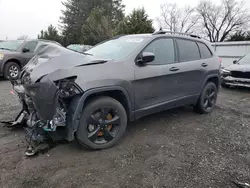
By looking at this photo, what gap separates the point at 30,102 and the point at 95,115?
0.88m

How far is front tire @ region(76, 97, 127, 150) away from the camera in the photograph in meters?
2.94

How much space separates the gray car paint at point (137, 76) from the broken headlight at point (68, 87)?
0.18ft

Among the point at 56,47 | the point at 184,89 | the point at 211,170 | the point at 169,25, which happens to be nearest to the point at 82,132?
the point at 56,47

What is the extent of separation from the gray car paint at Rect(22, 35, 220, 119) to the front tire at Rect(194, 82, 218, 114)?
21 cm

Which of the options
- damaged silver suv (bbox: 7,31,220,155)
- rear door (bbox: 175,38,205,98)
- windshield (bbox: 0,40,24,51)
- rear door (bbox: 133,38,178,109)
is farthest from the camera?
windshield (bbox: 0,40,24,51)

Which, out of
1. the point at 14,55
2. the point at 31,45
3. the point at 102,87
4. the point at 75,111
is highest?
the point at 31,45

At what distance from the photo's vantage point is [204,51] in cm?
478

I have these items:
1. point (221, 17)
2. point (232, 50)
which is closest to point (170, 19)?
point (221, 17)

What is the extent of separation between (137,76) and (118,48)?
0.73 m

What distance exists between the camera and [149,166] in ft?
9.25

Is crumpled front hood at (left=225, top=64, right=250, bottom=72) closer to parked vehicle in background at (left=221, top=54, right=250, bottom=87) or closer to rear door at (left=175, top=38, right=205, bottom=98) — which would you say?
parked vehicle in background at (left=221, top=54, right=250, bottom=87)

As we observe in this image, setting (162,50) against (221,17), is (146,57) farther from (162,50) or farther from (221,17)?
(221,17)

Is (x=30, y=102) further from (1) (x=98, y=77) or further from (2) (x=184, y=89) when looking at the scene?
(2) (x=184, y=89)

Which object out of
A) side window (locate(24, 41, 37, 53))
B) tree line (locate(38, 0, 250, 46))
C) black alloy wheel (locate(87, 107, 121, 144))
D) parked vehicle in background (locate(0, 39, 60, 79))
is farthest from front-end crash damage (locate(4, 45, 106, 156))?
tree line (locate(38, 0, 250, 46))
